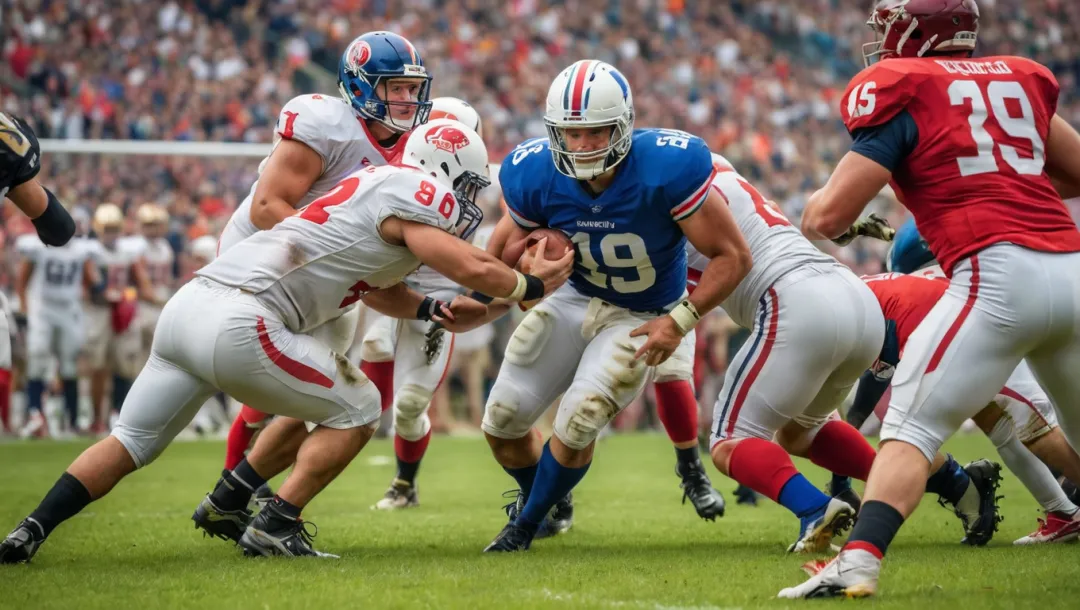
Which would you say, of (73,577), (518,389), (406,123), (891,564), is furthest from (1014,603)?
(406,123)

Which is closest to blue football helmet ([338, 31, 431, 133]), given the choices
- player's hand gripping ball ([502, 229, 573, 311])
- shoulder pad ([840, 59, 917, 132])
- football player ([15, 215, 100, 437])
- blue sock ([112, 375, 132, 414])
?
player's hand gripping ball ([502, 229, 573, 311])

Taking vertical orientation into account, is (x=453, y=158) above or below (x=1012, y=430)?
above

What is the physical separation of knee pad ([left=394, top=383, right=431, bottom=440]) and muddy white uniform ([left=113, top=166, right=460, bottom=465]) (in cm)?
179

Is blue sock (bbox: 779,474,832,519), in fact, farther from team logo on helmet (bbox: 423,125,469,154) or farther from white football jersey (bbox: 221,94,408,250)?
white football jersey (bbox: 221,94,408,250)

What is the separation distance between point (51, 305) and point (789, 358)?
28.2ft

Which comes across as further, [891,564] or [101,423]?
[101,423]

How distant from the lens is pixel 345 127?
19.2ft

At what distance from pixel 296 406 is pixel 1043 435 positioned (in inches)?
116

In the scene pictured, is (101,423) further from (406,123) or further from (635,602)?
(635,602)

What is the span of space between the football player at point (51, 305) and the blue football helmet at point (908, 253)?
7.96 metres

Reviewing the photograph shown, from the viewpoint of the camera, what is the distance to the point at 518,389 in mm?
5281

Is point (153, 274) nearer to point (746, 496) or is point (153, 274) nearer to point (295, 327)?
point (746, 496)

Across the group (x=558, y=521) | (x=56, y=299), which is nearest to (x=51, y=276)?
(x=56, y=299)

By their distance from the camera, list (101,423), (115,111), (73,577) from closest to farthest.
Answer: (73,577), (101,423), (115,111)
